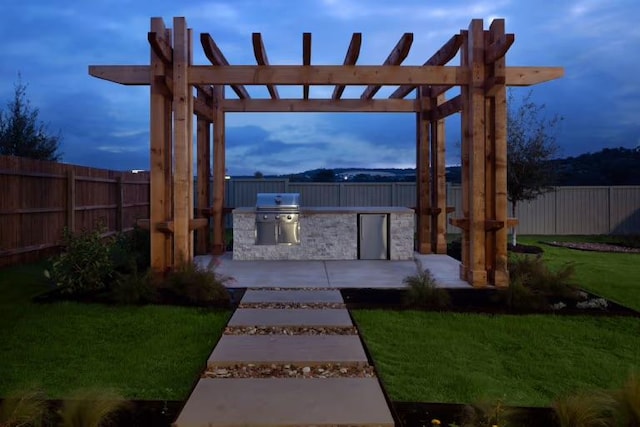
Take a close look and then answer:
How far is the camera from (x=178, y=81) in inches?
303

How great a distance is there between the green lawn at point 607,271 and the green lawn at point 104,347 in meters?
5.27

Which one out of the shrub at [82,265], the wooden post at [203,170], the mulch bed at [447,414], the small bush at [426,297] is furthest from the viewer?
the wooden post at [203,170]

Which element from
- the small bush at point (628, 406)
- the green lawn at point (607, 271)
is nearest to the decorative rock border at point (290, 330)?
the small bush at point (628, 406)

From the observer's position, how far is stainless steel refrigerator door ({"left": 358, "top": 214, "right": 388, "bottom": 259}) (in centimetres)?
1062

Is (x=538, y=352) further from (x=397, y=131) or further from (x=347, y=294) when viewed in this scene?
(x=397, y=131)

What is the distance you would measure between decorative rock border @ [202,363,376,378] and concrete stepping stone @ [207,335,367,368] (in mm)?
39

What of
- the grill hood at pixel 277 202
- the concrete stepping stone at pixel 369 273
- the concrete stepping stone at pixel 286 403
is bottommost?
the concrete stepping stone at pixel 286 403

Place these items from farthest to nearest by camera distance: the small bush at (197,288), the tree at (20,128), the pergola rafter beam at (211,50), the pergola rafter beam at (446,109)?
the tree at (20,128), the pergola rafter beam at (446,109), the pergola rafter beam at (211,50), the small bush at (197,288)

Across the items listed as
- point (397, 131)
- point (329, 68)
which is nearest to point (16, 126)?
point (397, 131)

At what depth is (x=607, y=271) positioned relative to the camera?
31.7ft

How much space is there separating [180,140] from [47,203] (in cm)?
520

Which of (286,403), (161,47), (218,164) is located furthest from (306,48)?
(286,403)

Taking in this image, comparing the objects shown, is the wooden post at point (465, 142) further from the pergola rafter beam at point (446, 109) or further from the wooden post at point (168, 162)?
the wooden post at point (168, 162)

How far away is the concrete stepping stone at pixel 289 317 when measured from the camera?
5.26m
